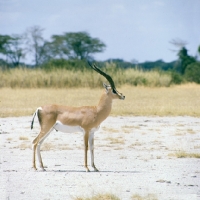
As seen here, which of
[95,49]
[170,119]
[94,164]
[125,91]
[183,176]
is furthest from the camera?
[95,49]

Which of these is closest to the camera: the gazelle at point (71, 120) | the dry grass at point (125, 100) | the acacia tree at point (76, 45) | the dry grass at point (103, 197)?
the dry grass at point (103, 197)

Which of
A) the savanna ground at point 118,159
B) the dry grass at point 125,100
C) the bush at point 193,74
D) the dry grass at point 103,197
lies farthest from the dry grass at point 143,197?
the bush at point 193,74

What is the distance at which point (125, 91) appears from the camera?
103 feet

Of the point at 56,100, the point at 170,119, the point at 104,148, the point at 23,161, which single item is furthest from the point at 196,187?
the point at 56,100

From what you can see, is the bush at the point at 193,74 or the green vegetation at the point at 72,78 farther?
the bush at the point at 193,74

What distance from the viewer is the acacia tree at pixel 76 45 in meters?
54.4

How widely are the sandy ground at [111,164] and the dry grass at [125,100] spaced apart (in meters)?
3.78

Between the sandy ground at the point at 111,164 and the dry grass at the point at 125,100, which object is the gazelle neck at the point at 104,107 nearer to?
the sandy ground at the point at 111,164

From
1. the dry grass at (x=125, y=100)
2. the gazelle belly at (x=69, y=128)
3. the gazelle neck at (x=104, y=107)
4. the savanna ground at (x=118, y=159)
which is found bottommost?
the savanna ground at (x=118, y=159)

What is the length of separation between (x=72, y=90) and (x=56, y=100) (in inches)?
220

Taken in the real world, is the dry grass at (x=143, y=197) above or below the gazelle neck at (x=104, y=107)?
below

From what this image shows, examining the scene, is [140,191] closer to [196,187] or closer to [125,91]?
[196,187]

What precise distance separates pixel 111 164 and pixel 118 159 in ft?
1.92

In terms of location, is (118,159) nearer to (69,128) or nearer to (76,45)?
(69,128)
